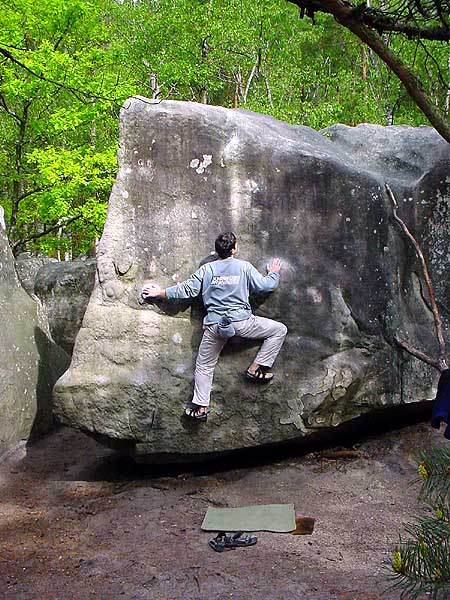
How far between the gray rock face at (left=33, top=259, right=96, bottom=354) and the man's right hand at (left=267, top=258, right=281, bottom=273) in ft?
15.7

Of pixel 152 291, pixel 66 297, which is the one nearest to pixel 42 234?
pixel 66 297

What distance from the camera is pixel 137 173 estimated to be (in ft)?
21.3

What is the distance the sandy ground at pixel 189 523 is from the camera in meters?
4.37

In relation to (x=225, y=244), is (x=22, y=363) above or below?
below

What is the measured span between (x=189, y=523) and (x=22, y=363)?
3174mm

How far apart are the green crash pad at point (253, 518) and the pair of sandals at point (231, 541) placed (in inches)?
5.7

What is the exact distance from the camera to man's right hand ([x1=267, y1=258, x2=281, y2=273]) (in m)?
6.35

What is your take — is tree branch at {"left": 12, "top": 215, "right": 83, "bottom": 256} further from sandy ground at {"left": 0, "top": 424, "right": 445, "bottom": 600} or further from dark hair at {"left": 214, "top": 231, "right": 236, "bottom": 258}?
dark hair at {"left": 214, "top": 231, "right": 236, "bottom": 258}

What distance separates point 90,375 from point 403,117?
609 inches

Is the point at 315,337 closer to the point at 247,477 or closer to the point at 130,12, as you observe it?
the point at 247,477

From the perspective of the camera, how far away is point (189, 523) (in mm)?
5387

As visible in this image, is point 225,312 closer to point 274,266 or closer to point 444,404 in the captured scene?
point 274,266

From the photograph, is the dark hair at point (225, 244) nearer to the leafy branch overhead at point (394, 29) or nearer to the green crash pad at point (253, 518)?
the green crash pad at point (253, 518)

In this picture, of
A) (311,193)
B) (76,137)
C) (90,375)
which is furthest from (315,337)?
(76,137)
